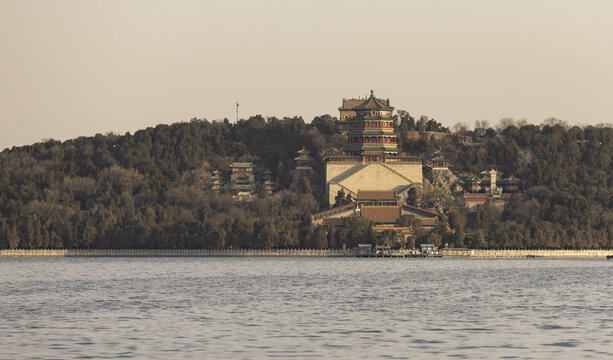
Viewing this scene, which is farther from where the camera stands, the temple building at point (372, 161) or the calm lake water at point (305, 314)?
the temple building at point (372, 161)

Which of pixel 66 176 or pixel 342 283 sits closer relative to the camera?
pixel 342 283

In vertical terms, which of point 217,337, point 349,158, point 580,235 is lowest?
point 217,337

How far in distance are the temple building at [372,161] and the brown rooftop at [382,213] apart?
9441 millimetres

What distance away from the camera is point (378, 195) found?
141125mm

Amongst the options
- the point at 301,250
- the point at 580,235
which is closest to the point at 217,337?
the point at 301,250

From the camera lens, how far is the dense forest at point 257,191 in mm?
129125

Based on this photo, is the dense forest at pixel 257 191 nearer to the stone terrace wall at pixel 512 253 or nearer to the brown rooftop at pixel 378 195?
the stone terrace wall at pixel 512 253

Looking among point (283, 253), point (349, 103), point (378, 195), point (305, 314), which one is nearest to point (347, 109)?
point (349, 103)

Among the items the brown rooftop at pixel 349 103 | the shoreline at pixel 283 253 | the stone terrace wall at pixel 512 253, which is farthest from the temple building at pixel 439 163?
the stone terrace wall at pixel 512 253

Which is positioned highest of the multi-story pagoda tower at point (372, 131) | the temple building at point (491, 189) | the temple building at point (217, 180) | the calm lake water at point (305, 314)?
the multi-story pagoda tower at point (372, 131)

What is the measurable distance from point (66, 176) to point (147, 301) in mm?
99454

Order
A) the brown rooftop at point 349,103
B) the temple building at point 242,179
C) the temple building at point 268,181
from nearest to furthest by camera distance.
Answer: the temple building at point 242,179
the temple building at point 268,181
the brown rooftop at point 349,103

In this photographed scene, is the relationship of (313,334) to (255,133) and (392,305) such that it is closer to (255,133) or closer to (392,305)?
(392,305)

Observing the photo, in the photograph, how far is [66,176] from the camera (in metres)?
159
